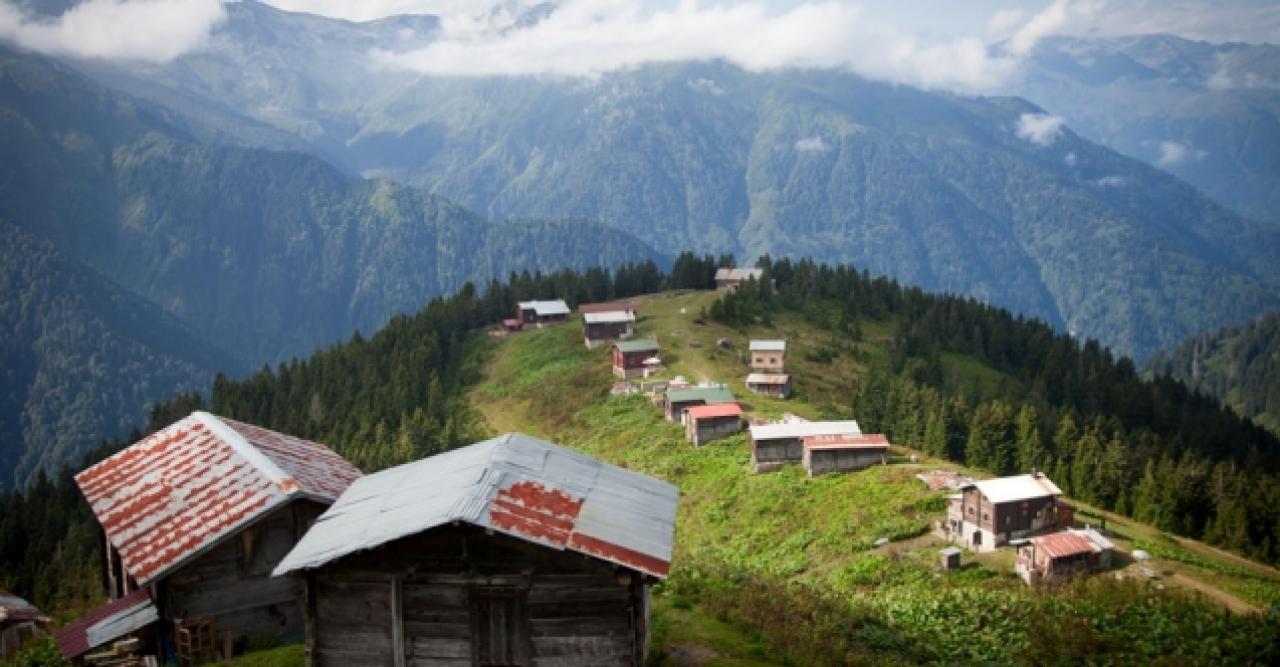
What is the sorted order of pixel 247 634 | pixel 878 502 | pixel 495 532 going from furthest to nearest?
1. pixel 878 502
2. pixel 247 634
3. pixel 495 532

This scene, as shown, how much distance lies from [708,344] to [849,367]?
17.1m

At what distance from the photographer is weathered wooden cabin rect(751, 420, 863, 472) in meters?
65.2

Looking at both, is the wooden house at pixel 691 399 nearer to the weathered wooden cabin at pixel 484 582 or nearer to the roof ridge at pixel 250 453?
the roof ridge at pixel 250 453

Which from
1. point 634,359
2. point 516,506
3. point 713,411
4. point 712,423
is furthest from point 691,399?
point 516,506

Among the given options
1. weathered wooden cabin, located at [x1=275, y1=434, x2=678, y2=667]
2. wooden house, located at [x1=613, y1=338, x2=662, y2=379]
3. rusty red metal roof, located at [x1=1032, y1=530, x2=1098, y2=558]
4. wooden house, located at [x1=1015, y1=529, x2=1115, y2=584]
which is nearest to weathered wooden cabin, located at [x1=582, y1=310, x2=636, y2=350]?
wooden house, located at [x1=613, y1=338, x2=662, y2=379]

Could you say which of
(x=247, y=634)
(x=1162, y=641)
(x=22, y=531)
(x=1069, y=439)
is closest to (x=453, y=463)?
(x=247, y=634)

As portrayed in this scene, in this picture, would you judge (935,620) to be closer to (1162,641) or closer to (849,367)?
(1162,641)

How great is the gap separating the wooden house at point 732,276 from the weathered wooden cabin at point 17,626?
113 m

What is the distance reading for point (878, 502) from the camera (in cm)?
5497

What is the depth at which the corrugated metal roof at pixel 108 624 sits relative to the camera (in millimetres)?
25906

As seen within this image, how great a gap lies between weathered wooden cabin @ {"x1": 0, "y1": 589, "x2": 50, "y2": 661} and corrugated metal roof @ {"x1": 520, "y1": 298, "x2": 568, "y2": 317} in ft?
290

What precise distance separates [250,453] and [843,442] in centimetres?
4240

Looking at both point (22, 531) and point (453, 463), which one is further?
point (22, 531)

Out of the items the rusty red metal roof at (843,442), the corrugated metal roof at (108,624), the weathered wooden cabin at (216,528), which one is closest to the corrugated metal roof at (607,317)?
the rusty red metal roof at (843,442)
